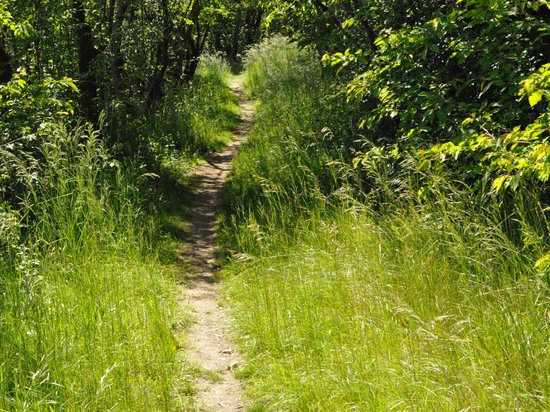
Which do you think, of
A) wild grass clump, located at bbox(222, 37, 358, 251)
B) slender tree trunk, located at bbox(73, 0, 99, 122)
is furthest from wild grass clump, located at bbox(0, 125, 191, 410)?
slender tree trunk, located at bbox(73, 0, 99, 122)

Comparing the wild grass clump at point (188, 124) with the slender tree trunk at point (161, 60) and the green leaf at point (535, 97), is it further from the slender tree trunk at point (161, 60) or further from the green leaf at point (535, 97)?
the green leaf at point (535, 97)

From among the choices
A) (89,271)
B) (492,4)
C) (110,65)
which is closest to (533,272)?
(492,4)

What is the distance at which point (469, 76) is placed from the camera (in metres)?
6.79

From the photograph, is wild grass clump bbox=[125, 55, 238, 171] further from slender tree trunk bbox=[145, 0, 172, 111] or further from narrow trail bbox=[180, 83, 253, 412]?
narrow trail bbox=[180, 83, 253, 412]

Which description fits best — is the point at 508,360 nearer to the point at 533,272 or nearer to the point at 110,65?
the point at 533,272

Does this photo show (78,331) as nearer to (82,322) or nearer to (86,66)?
(82,322)

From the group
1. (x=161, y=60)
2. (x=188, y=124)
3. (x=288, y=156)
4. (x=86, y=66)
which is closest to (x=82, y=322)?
(x=288, y=156)

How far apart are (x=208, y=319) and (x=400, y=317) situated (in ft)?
7.52

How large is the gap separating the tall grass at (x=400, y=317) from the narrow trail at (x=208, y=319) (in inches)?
6.9

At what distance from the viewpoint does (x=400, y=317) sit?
4.77 meters

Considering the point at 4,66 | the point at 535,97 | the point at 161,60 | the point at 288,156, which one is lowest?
the point at 288,156

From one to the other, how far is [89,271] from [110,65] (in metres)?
6.95

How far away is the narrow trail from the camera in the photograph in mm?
4926

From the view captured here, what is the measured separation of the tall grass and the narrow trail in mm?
176
